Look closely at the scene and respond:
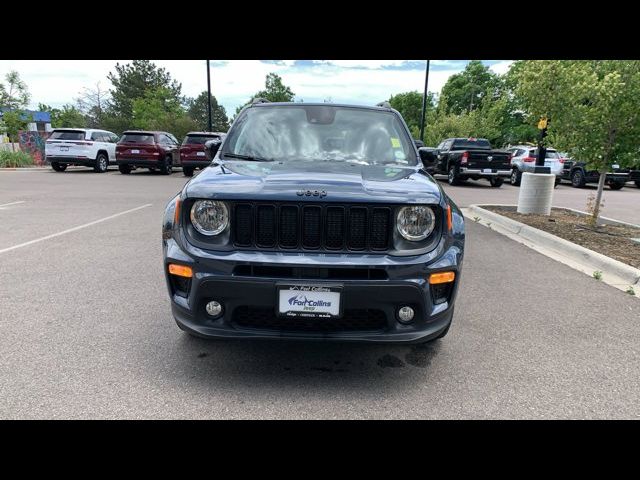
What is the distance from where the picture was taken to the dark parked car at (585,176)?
18.1 meters

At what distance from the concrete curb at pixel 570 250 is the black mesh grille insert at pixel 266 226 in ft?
14.6

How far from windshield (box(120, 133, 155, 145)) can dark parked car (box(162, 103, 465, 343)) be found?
1757 centimetres

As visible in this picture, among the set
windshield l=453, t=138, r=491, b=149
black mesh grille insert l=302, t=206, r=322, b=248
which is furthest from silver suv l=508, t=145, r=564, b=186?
black mesh grille insert l=302, t=206, r=322, b=248

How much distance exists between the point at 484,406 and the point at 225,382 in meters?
1.61

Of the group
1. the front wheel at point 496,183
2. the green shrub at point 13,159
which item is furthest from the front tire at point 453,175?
the green shrub at point 13,159

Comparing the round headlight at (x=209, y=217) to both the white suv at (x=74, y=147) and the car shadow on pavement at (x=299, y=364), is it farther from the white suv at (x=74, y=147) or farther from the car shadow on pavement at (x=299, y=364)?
the white suv at (x=74, y=147)

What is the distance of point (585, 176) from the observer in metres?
18.8

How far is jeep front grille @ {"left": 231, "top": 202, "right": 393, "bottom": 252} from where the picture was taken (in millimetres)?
2613

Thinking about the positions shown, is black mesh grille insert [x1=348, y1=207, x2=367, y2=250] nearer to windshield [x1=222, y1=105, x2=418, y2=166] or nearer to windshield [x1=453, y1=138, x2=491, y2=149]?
windshield [x1=222, y1=105, x2=418, y2=166]

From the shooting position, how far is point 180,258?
104 inches

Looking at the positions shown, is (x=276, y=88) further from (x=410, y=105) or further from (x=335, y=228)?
(x=335, y=228)

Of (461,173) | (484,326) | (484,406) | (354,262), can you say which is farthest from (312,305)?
(461,173)

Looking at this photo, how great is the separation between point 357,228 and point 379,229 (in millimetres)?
134
